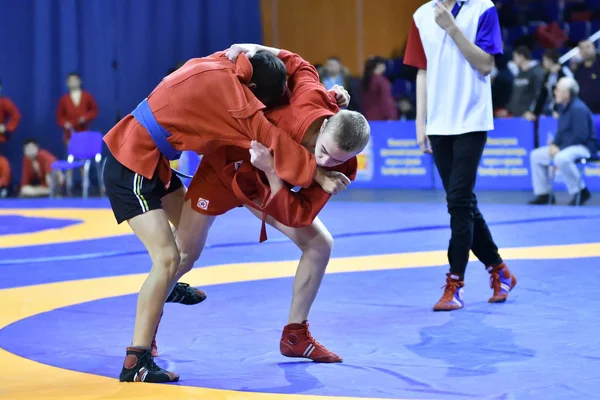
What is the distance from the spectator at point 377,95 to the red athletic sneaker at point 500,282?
27.7 ft

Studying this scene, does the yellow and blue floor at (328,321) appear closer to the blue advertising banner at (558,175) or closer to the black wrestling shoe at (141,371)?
the black wrestling shoe at (141,371)

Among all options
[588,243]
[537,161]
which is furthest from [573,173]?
[588,243]

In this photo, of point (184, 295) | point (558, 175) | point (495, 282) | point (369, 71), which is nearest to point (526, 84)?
point (558, 175)

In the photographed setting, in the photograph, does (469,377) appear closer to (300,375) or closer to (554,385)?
(554,385)

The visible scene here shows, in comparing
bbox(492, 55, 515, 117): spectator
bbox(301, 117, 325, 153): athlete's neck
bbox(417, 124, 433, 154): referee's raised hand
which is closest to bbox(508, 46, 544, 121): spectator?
bbox(492, 55, 515, 117): spectator

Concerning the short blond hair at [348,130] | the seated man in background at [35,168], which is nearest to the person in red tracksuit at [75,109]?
the seated man in background at [35,168]

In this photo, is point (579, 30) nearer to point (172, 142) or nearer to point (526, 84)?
point (526, 84)

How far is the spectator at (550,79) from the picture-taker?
1123 centimetres

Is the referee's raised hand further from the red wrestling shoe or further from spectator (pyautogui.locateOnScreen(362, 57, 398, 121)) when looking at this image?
spectator (pyautogui.locateOnScreen(362, 57, 398, 121))

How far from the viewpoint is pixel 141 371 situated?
139 inches

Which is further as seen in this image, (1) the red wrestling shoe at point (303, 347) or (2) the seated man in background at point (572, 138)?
(2) the seated man in background at point (572, 138)

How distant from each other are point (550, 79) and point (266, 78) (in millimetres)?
8492

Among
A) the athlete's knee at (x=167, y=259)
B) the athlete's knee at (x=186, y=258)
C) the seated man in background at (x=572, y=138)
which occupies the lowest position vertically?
the seated man in background at (x=572, y=138)

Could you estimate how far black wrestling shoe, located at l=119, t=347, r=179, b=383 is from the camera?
11.5 ft
